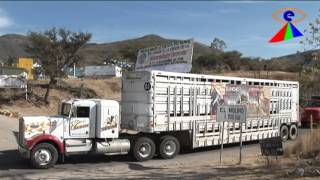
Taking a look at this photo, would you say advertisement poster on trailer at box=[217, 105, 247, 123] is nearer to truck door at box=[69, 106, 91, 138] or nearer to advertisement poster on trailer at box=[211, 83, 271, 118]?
advertisement poster on trailer at box=[211, 83, 271, 118]

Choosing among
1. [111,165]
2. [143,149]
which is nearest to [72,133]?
[111,165]

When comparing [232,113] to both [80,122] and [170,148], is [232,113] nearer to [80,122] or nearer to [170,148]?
[170,148]

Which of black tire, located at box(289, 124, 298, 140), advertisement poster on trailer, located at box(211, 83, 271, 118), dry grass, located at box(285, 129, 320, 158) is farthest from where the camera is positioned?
black tire, located at box(289, 124, 298, 140)

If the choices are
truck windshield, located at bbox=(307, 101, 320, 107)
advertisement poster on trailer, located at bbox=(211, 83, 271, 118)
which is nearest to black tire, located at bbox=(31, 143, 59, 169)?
advertisement poster on trailer, located at bbox=(211, 83, 271, 118)

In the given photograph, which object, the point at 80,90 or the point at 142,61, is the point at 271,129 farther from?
the point at 80,90

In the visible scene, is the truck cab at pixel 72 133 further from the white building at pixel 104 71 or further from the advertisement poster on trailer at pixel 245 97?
the white building at pixel 104 71

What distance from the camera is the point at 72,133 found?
56.4 feet

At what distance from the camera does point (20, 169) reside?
641 inches

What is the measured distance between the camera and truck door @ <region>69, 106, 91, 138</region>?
1723 centimetres

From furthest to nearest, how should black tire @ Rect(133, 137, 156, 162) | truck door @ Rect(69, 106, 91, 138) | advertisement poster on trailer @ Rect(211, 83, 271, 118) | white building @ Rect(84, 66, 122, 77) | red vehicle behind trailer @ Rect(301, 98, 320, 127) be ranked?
white building @ Rect(84, 66, 122, 77), red vehicle behind trailer @ Rect(301, 98, 320, 127), advertisement poster on trailer @ Rect(211, 83, 271, 118), black tire @ Rect(133, 137, 156, 162), truck door @ Rect(69, 106, 91, 138)

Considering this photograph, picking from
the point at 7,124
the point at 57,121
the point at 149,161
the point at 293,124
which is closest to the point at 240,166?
the point at 149,161

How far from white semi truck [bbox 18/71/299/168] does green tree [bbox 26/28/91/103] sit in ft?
70.9

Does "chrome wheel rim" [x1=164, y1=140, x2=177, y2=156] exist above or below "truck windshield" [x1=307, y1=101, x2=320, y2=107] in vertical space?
below

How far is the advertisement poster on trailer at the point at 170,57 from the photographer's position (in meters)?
23.7
